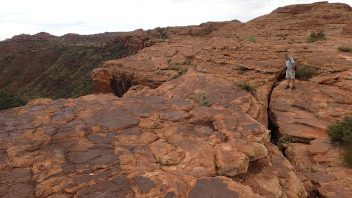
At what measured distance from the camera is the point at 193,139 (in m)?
4.93

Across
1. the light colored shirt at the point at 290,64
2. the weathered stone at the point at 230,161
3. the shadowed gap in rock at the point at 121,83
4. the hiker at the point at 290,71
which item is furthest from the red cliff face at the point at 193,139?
the shadowed gap in rock at the point at 121,83

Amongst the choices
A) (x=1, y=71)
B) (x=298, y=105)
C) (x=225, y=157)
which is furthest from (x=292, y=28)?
(x=1, y=71)

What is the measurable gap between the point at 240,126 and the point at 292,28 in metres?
14.0

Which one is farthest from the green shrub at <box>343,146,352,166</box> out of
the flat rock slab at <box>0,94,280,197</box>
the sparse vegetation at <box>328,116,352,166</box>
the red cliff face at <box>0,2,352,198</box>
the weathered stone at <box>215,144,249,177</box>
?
the weathered stone at <box>215,144,249,177</box>

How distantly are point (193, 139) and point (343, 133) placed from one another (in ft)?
10.7

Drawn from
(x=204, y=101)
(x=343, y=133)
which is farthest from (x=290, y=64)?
(x=204, y=101)

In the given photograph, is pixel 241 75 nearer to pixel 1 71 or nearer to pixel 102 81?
pixel 102 81

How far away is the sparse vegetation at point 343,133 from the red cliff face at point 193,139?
145mm

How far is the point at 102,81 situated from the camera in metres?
11.5

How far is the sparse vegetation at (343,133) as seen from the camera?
20.3 feet

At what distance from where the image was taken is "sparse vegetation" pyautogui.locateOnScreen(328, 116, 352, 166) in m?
6.19

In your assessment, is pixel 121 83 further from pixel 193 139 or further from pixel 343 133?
pixel 343 133

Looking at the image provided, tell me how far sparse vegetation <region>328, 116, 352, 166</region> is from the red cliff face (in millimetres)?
145

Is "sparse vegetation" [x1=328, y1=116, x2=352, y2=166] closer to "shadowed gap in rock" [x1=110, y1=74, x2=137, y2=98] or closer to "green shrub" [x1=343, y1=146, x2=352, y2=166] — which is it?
"green shrub" [x1=343, y1=146, x2=352, y2=166]
